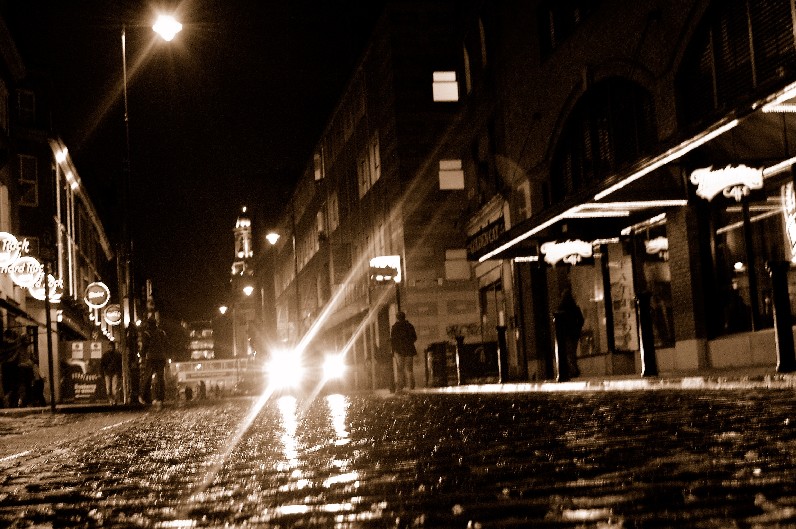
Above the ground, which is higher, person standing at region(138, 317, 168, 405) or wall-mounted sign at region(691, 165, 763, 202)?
wall-mounted sign at region(691, 165, 763, 202)

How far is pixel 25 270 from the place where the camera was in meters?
24.2

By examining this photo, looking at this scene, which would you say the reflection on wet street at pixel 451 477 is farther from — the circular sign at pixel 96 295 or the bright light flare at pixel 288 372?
the bright light flare at pixel 288 372

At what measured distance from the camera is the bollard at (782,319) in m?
11.7

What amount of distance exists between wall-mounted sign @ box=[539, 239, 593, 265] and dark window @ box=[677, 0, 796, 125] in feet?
13.7

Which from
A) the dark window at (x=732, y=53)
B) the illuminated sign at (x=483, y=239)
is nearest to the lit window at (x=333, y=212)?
Result: the illuminated sign at (x=483, y=239)

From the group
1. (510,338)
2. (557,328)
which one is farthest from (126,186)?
(557,328)

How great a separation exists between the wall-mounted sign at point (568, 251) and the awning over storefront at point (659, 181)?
221mm

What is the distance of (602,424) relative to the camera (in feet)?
23.5

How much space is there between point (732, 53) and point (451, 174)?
852 inches

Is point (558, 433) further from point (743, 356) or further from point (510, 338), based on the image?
point (510, 338)

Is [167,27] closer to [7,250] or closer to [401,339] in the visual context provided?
[7,250]

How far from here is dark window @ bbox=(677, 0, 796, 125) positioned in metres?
16.1

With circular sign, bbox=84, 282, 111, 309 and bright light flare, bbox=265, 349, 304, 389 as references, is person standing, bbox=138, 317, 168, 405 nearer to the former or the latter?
circular sign, bbox=84, 282, 111, 309

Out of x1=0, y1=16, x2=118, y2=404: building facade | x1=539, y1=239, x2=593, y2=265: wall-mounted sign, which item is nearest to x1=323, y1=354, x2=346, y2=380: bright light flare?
x1=0, y1=16, x2=118, y2=404: building facade
